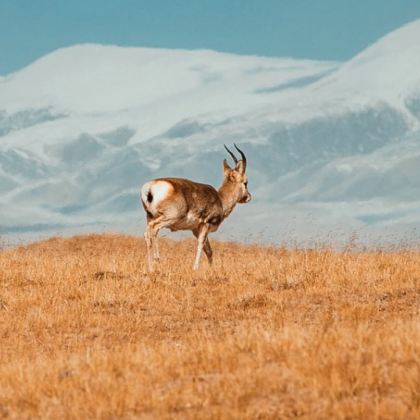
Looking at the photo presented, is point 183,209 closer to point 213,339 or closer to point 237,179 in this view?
point 237,179

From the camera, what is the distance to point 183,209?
69.1 ft

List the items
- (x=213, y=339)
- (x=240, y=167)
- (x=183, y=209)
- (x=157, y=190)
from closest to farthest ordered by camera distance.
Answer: (x=213, y=339)
(x=157, y=190)
(x=183, y=209)
(x=240, y=167)

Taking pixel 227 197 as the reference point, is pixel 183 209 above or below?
below

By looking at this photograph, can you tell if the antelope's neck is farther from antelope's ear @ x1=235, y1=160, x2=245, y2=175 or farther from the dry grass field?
the dry grass field

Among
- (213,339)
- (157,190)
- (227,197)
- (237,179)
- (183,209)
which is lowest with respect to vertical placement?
(213,339)

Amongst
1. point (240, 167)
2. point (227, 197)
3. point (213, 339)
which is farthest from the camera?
point (240, 167)

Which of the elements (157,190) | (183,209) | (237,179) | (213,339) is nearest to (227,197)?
(237,179)

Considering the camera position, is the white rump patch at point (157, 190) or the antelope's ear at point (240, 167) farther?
the antelope's ear at point (240, 167)

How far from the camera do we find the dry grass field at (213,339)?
839 cm

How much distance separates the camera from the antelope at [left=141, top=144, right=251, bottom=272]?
20719 millimetres

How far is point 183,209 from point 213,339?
9.67 metres

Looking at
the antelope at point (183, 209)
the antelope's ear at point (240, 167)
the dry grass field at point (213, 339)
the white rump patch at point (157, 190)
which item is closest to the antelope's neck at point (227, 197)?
the antelope at point (183, 209)

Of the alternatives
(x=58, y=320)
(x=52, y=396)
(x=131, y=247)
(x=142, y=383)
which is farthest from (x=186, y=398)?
(x=131, y=247)

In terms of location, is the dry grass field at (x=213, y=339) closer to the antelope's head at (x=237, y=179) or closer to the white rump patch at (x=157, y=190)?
the white rump patch at (x=157, y=190)
